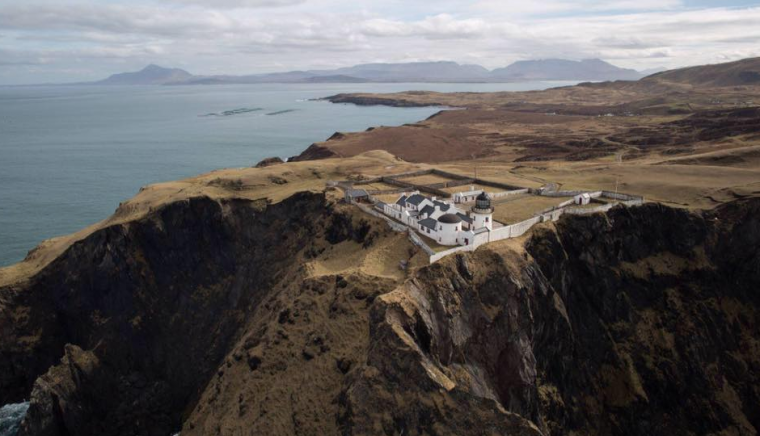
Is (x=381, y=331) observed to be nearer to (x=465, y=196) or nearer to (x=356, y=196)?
(x=356, y=196)

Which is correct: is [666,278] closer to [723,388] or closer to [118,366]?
[723,388]

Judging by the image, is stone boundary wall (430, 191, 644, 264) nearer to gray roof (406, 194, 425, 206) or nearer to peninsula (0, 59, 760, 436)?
peninsula (0, 59, 760, 436)

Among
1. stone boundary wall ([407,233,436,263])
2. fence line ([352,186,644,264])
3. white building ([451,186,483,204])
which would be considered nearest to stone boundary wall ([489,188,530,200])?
fence line ([352,186,644,264])

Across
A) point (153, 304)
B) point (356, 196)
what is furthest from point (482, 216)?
point (153, 304)

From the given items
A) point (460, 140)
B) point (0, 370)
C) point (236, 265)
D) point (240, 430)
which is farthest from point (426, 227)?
point (460, 140)

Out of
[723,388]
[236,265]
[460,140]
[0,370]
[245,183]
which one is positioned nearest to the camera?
[723,388]

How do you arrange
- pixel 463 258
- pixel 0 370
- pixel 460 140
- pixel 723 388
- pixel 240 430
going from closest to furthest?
pixel 240 430 < pixel 463 258 < pixel 723 388 < pixel 0 370 < pixel 460 140
